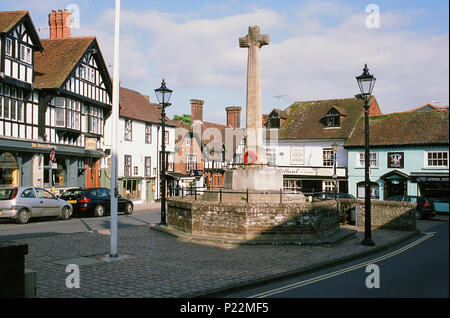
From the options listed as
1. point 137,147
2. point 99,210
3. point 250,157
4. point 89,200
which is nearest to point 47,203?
point 89,200

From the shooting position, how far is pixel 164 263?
10023mm

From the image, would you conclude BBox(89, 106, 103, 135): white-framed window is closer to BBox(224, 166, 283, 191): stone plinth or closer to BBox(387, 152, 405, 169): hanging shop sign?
BBox(224, 166, 283, 191): stone plinth

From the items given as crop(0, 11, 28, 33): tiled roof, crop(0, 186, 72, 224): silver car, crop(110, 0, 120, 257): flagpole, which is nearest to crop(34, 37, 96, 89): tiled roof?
crop(0, 11, 28, 33): tiled roof

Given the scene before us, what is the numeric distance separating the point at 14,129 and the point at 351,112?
32.1m

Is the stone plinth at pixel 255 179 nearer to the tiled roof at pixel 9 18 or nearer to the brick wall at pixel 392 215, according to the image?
the brick wall at pixel 392 215

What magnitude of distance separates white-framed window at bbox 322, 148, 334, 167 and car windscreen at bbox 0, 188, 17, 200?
102ft

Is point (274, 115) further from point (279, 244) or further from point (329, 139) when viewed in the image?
point (279, 244)

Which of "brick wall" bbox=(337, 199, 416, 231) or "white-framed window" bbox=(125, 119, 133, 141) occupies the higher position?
"white-framed window" bbox=(125, 119, 133, 141)

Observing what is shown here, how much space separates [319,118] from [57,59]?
2686cm

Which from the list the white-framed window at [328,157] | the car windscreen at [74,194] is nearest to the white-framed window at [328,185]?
the white-framed window at [328,157]

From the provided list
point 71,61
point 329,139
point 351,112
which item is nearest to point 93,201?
point 71,61

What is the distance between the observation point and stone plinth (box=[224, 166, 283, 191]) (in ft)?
51.0

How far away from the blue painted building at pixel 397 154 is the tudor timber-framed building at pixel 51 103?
76.4ft
